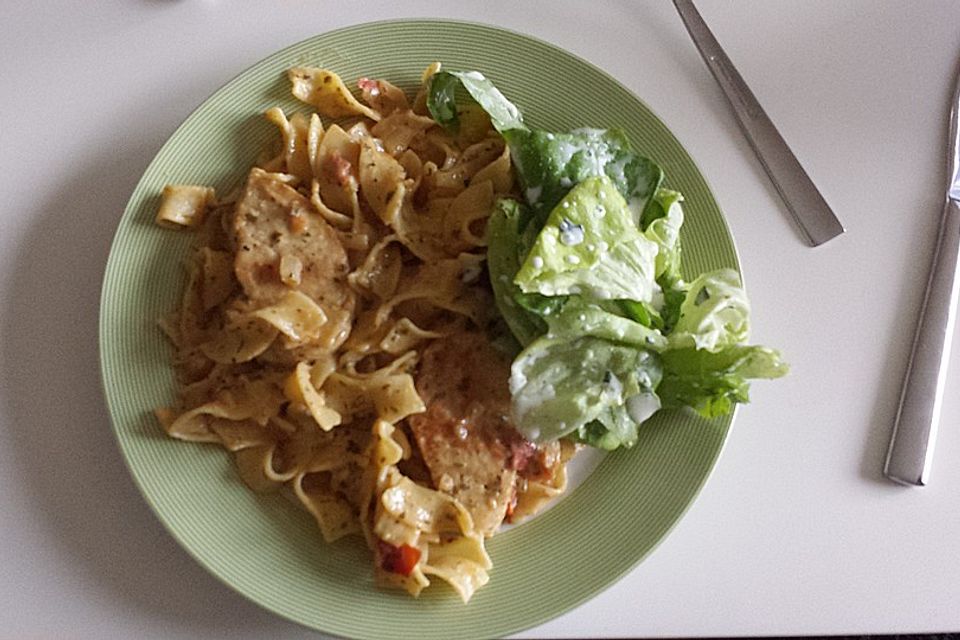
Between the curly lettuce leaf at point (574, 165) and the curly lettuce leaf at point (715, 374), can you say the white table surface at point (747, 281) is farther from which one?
the curly lettuce leaf at point (574, 165)

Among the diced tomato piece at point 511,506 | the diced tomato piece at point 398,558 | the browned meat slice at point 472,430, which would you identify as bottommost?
the diced tomato piece at point 398,558

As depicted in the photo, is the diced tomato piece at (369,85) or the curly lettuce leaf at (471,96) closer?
the curly lettuce leaf at (471,96)

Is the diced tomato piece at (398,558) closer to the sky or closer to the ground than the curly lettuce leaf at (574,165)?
closer to the ground

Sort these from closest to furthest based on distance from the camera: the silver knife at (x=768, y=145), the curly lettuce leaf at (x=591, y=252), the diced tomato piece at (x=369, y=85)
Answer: the curly lettuce leaf at (x=591, y=252) < the diced tomato piece at (x=369, y=85) < the silver knife at (x=768, y=145)

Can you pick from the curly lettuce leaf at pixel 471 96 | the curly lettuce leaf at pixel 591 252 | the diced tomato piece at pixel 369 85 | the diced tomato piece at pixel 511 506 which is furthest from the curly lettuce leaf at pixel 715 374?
the diced tomato piece at pixel 369 85

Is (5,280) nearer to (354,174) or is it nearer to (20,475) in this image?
(20,475)

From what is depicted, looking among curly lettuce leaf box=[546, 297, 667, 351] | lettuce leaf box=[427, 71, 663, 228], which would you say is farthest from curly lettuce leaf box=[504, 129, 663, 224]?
curly lettuce leaf box=[546, 297, 667, 351]

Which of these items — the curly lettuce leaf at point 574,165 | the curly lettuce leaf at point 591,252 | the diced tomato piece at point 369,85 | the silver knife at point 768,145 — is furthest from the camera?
the silver knife at point 768,145
